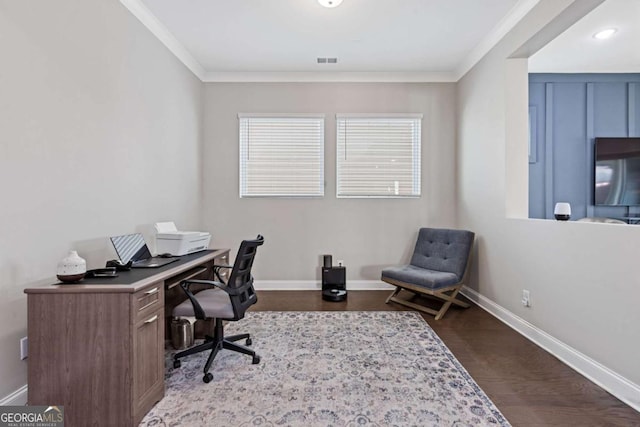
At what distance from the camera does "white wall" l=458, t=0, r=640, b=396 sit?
1.88 meters

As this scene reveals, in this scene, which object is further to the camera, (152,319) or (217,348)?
(217,348)

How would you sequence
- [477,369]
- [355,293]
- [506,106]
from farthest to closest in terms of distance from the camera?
1. [355,293]
2. [506,106]
3. [477,369]

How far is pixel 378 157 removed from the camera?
4160mm

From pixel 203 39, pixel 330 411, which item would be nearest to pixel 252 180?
pixel 203 39

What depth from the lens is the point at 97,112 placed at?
7.23 ft

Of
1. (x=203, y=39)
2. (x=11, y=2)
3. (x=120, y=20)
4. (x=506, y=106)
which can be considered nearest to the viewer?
(x=11, y=2)

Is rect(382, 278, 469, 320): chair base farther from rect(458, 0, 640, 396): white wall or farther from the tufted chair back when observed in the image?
rect(458, 0, 640, 396): white wall

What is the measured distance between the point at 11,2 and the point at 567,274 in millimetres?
3875

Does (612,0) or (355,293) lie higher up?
(612,0)

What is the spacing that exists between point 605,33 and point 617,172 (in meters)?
1.64

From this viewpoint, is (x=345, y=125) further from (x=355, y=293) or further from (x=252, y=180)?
(x=355, y=293)

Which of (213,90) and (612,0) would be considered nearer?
(612,0)

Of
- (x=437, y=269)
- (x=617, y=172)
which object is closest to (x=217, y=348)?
(x=437, y=269)

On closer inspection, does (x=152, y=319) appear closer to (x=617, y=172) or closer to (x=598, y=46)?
(x=598, y=46)
